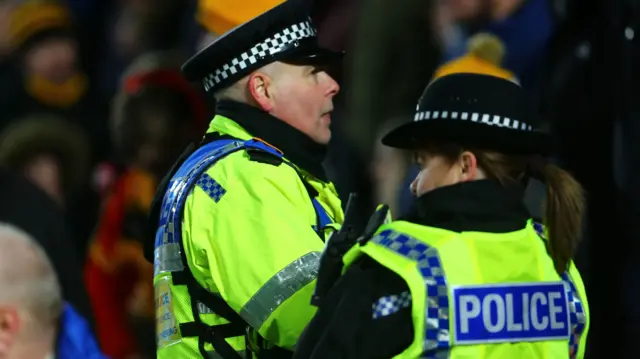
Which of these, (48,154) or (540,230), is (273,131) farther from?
(48,154)

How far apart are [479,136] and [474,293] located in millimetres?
429

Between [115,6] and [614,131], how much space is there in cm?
481

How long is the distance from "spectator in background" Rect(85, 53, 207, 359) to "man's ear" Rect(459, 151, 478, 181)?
3.25 metres

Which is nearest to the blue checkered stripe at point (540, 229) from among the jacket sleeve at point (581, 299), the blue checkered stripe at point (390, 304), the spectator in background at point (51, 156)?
the jacket sleeve at point (581, 299)

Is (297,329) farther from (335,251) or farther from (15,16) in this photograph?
(15,16)

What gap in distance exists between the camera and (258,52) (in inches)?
159

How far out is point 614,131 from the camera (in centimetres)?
567

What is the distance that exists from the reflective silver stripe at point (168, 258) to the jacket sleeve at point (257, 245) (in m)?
0.09

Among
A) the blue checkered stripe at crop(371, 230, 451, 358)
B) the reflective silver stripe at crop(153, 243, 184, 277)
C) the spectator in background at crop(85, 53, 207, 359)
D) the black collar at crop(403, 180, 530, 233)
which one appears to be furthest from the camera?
the spectator in background at crop(85, 53, 207, 359)

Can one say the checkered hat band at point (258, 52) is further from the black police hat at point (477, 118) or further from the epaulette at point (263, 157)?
the black police hat at point (477, 118)

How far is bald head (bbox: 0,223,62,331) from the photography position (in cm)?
362

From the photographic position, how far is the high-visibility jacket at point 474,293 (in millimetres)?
3455

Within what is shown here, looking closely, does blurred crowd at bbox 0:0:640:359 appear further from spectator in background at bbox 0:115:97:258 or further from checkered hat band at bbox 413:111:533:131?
checkered hat band at bbox 413:111:533:131

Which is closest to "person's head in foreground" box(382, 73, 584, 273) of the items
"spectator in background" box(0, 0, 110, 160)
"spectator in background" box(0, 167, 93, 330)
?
"spectator in background" box(0, 167, 93, 330)
